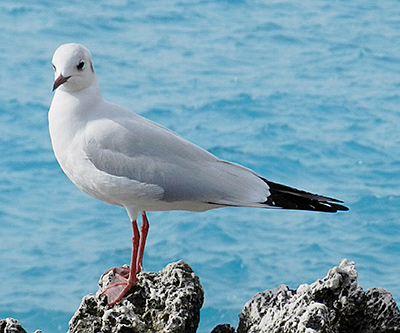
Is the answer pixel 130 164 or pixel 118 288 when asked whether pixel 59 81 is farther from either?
pixel 118 288

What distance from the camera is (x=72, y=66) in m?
2.19

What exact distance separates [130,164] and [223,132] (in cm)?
341

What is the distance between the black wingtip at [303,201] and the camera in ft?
7.40

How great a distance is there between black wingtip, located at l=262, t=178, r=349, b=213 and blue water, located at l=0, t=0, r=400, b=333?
189 cm

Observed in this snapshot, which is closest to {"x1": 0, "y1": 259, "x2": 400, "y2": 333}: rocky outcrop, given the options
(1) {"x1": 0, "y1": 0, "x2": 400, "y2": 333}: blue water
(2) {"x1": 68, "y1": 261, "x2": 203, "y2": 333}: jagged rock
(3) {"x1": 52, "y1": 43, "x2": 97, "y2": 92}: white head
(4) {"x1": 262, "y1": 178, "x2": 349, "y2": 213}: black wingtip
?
(2) {"x1": 68, "y1": 261, "x2": 203, "y2": 333}: jagged rock

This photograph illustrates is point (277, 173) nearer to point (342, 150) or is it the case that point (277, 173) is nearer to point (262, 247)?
point (342, 150)

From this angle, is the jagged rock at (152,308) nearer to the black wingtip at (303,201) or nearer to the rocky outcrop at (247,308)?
the rocky outcrop at (247,308)

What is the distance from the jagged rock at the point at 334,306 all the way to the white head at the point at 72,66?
0.84 meters

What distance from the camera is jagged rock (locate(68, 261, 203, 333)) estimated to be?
7.04 feet

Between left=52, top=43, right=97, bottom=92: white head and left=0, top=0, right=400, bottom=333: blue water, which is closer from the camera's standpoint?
left=52, top=43, right=97, bottom=92: white head

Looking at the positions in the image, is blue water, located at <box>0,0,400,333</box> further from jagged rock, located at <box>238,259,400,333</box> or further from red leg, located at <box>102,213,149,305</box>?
jagged rock, located at <box>238,259,400,333</box>

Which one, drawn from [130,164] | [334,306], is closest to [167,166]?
[130,164]

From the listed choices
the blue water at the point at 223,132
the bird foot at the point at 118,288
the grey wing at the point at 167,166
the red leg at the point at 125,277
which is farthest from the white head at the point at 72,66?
the blue water at the point at 223,132

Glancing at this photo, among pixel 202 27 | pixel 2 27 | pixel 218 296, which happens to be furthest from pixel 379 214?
pixel 2 27
